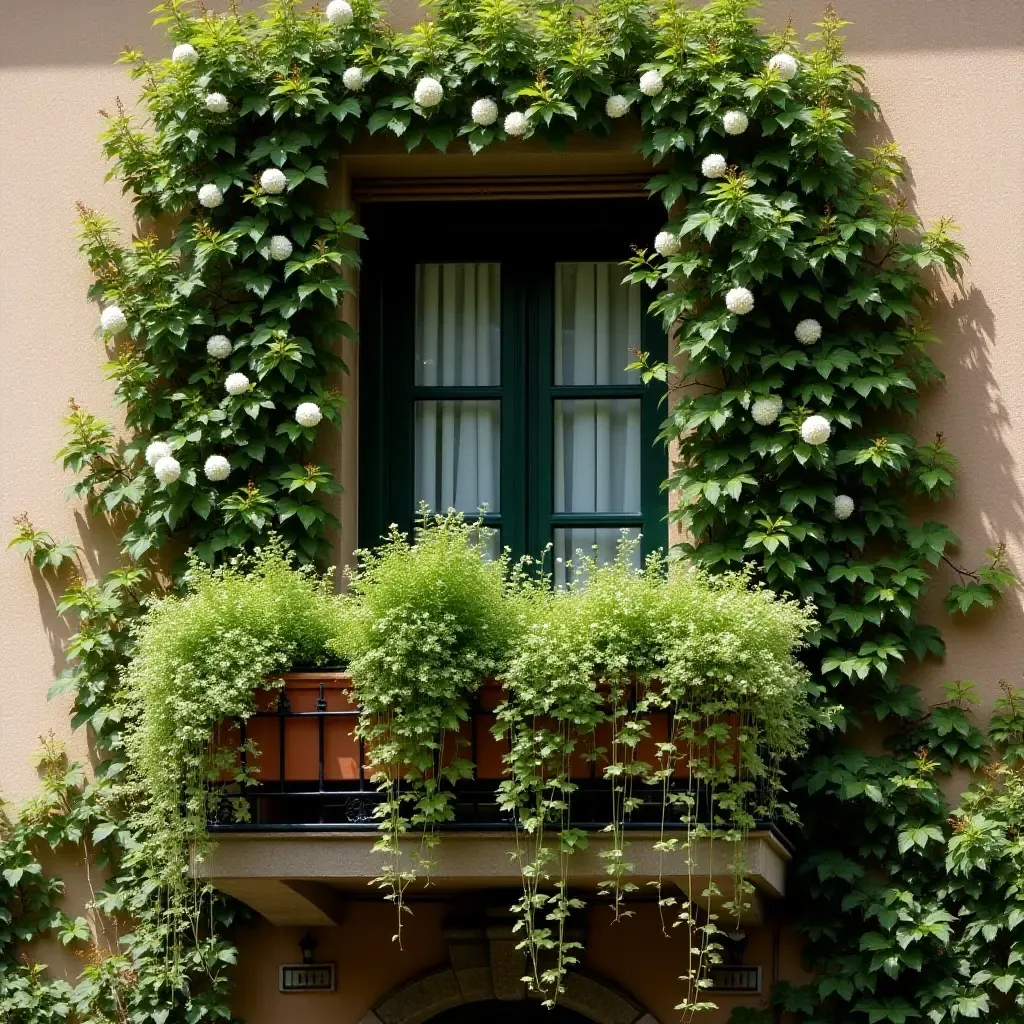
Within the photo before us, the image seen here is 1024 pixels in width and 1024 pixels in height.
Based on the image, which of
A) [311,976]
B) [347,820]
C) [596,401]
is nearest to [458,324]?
[596,401]

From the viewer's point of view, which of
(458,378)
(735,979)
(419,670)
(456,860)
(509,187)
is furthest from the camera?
(458,378)

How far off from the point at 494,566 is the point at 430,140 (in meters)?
2.25

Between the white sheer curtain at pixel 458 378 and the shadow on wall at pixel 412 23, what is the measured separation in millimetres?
1182

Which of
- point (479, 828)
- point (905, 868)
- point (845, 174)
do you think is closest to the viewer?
point (479, 828)

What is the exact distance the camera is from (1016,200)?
918 cm

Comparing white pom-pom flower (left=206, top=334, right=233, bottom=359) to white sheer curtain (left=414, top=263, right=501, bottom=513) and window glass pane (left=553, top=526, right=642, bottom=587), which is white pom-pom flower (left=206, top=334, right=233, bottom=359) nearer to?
white sheer curtain (left=414, top=263, right=501, bottom=513)

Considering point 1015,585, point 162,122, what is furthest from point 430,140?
point 1015,585

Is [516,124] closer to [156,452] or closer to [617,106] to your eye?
[617,106]

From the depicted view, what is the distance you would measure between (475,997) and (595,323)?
3.00m

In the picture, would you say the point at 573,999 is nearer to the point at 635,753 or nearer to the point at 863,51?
the point at 635,753

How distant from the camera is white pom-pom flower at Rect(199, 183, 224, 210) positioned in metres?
9.05

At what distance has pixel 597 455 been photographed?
9516 mm

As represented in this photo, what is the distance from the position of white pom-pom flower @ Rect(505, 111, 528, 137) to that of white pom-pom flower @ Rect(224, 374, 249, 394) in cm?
152

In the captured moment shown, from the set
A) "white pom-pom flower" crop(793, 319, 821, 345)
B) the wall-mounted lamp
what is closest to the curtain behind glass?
"white pom-pom flower" crop(793, 319, 821, 345)
